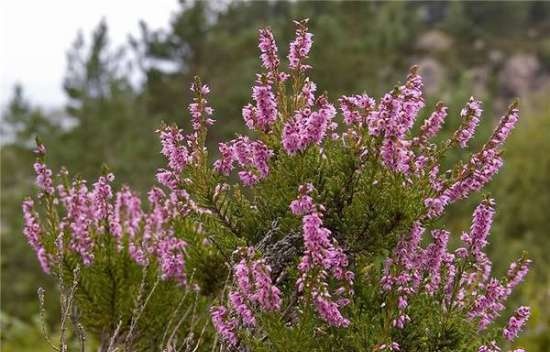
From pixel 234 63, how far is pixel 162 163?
17.9ft

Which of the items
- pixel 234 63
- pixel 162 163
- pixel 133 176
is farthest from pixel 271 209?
pixel 234 63

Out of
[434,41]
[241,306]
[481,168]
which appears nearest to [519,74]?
[434,41]

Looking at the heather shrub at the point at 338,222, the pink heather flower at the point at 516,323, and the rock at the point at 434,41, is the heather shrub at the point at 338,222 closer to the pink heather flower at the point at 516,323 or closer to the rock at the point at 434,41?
the pink heather flower at the point at 516,323

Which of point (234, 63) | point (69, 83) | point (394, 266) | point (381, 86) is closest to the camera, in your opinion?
point (394, 266)

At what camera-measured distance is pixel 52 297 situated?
23.0m

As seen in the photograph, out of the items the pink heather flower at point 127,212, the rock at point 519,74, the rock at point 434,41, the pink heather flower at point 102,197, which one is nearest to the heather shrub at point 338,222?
the pink heather flower at point 102,197

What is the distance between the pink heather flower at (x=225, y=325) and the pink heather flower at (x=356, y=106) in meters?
1.31

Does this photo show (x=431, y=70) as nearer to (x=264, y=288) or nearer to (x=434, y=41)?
(x=434, y=41)

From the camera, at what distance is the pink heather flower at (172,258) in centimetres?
560

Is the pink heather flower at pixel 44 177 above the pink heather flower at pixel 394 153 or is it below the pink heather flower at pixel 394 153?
above

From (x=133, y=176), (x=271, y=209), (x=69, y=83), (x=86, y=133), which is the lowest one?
(x=271, y=209)

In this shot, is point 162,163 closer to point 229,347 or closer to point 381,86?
point 381,86

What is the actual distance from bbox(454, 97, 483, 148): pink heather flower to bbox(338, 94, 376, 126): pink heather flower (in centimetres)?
54

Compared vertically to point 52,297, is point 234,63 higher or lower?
higher
